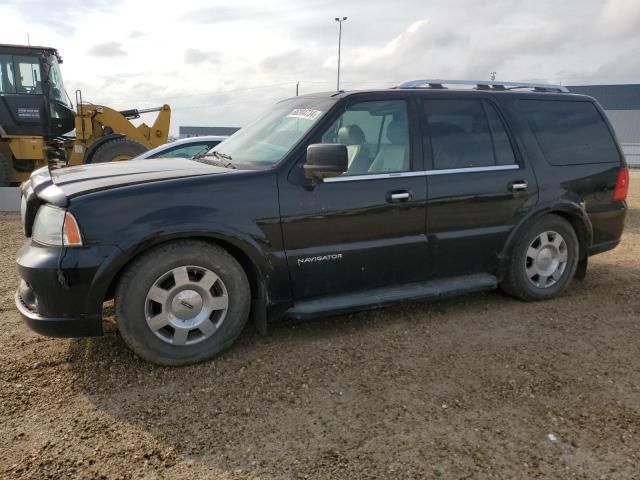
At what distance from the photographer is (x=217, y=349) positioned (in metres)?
3.42

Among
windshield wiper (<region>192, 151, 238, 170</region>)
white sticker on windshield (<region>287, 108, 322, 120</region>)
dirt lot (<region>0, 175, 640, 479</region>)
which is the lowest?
dirt lot (<region>0, 175, 640, 479</region>)

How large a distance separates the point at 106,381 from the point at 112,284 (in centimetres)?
59

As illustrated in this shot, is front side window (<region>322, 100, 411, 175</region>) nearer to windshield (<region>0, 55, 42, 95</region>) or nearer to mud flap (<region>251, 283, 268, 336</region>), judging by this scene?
mud flap (<region>251, 283, 268, 336</region>)

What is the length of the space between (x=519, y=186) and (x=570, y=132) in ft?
2.87

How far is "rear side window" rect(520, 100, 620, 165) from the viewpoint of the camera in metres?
4.51

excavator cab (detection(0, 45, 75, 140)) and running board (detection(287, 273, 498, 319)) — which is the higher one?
excavator cab (detection(0, 45, 75, 140))

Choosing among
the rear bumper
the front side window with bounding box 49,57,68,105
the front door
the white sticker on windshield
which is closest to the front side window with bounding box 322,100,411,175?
the front door

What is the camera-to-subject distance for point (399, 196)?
12.4 ft

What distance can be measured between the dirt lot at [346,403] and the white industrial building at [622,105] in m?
55.9

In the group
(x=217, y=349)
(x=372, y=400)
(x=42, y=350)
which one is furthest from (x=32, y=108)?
(x=372, y=400)

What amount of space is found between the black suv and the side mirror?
1cm

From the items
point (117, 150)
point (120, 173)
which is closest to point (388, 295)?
point (120, 173)

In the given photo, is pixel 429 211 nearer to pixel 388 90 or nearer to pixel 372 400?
pixel 388 90

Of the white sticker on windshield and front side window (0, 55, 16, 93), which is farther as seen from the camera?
front side window (0, 55, 16, 93)
